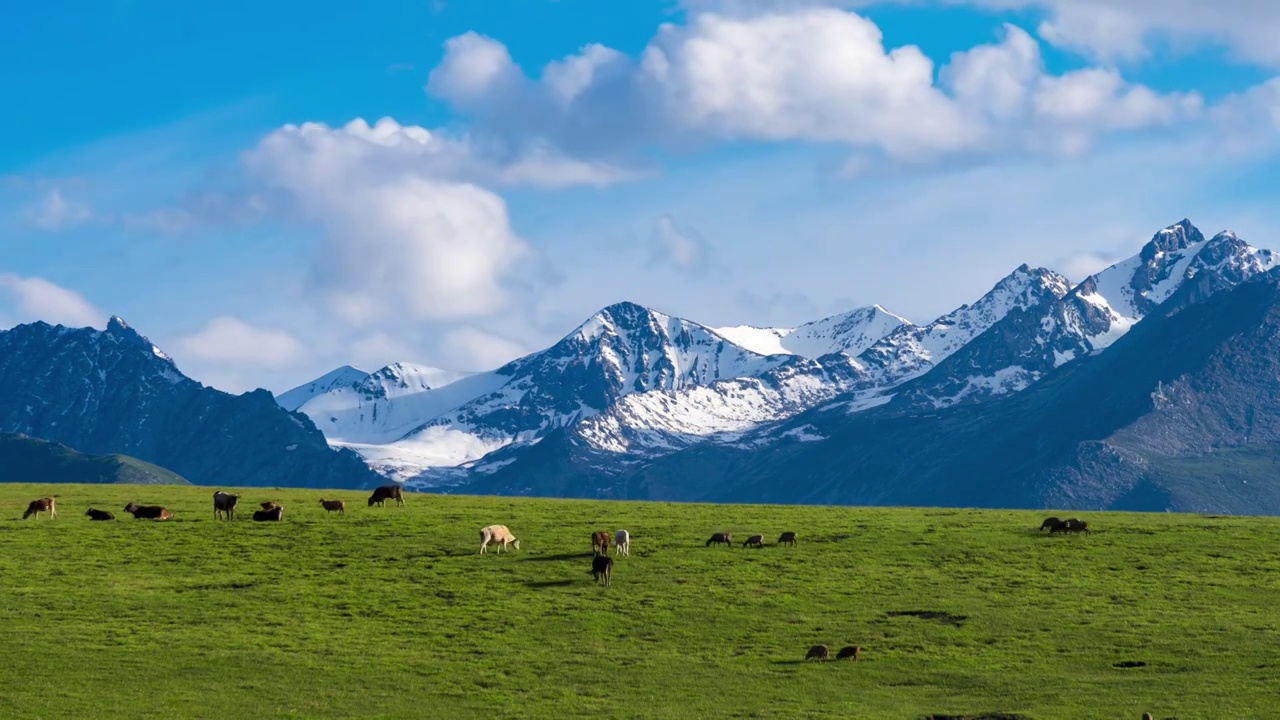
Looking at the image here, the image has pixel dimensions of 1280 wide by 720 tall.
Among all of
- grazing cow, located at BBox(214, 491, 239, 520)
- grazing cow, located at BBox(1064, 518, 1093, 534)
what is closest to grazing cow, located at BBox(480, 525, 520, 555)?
grazing cow, located at BBox(214, 491, 239, 520)

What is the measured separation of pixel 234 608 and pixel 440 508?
96.5ft

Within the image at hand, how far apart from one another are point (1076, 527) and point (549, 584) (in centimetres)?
3447

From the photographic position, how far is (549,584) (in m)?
74.9

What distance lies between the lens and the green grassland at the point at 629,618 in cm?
5766

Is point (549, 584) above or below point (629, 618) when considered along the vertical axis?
above

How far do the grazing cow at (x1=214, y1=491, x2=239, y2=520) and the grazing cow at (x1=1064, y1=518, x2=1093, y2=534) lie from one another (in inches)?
1994

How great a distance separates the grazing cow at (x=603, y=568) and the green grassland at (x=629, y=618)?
1.30m

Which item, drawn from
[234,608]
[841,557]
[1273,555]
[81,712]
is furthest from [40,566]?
[1273,555]

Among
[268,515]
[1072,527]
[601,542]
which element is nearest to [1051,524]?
[1072,527]

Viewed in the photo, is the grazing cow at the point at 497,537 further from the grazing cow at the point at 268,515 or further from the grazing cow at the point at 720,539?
the grazing cow at the point at 268,515

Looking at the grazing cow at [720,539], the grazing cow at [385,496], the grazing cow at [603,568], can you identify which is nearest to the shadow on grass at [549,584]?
the grazing cow at [603,568]

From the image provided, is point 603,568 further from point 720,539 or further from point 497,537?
point 720,539

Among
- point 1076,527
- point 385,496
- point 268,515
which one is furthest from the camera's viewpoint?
point 385,496

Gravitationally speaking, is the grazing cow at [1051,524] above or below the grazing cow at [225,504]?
below
